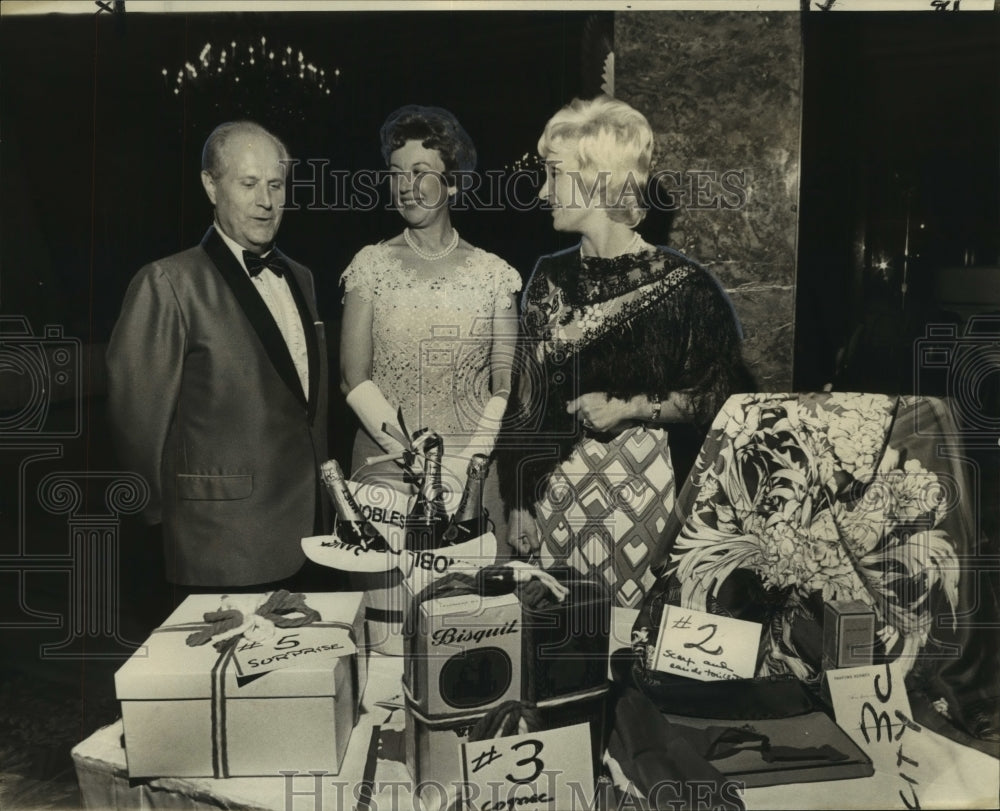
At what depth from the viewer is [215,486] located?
2.29 m

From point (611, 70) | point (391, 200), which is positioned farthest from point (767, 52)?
point (391, 200)

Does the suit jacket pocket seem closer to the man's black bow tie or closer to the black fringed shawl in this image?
the man's black bow tie

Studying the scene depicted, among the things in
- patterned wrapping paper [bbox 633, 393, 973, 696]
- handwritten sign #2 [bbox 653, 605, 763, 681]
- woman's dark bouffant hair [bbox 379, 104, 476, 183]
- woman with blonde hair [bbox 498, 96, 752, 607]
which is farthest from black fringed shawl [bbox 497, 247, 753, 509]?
handwritten sign #2 [bbox 653, 605, 763, 681]

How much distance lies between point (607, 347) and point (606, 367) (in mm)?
53

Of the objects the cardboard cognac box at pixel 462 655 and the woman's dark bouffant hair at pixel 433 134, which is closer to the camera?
the cardboard cognac box at pixel 462 655

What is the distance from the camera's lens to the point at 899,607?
2.37 meters

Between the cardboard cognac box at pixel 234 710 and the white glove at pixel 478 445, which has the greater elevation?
the white glove at pixel 478 445

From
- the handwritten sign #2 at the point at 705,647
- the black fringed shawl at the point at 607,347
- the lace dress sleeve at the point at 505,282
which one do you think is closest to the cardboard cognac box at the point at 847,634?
the handwritten sign #2 at the point at 705,647

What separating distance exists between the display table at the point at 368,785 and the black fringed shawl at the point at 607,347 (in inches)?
27.7

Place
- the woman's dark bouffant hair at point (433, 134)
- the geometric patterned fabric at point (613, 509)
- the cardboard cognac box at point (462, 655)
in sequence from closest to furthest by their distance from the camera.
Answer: the cardboard cognac box at point (462, 655) → the woman's dark bouffant hair at point (433, 134) → the geometric patterned fabric at point (613, 509)

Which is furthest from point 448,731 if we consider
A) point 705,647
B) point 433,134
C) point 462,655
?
point 433,134

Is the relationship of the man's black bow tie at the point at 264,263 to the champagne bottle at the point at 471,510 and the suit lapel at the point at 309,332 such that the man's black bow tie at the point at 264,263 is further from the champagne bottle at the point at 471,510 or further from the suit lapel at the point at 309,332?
the champagne bottle at the point at 471,510

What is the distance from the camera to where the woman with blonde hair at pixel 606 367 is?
2275 mm

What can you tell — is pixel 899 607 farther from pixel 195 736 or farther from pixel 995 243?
pixel 195 736
